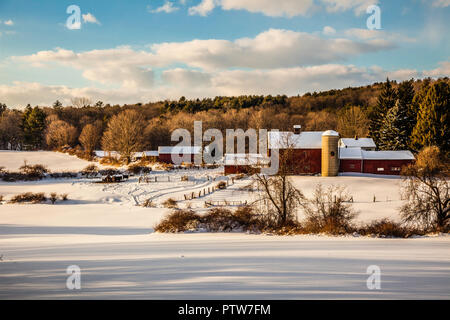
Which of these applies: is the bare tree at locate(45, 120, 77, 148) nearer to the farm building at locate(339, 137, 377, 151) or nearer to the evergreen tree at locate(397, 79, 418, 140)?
the farm building at locate(339, 137, 377, 151)

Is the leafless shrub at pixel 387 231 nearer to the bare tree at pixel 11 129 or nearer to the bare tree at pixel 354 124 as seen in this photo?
the bare tree at pixel 354 124

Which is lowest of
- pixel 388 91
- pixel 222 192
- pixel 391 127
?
pixel 222 192

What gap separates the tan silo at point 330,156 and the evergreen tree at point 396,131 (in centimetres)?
1328

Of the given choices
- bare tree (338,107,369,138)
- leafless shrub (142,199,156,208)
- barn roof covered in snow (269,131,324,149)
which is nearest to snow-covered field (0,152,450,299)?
leafless shrub (142,199,156,208)

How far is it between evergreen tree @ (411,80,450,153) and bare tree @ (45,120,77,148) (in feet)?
227

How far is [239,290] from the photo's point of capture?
583 cm

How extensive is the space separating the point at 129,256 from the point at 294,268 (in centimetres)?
469

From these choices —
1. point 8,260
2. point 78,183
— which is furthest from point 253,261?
point 78,183

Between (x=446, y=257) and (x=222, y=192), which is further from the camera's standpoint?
(x=222, y=192)

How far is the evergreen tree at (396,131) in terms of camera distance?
1628 inches

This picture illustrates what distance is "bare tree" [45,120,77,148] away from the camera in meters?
68.6
